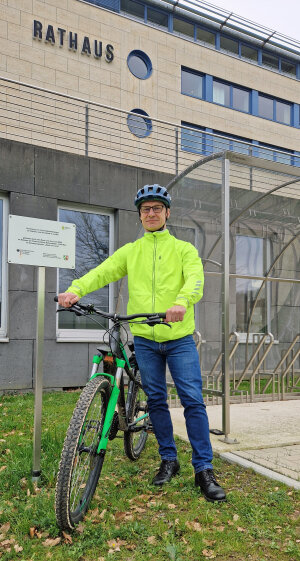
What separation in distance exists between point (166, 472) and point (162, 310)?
1.26 metres

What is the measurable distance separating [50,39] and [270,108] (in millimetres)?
10284

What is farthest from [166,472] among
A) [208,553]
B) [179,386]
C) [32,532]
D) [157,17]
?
[157,17]

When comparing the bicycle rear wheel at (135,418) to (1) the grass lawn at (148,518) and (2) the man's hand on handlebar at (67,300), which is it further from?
(2) the man's hand on handlebar at (67,300)

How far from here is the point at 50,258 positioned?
396cm

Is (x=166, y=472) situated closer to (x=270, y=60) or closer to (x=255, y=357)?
(x=255, y=357)

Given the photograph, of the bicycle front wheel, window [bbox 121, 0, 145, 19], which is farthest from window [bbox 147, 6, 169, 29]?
the bicycle front wheel

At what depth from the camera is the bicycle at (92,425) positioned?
2.84 meters

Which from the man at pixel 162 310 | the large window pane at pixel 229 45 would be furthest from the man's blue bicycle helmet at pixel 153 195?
the large window pane at pixel 229 45

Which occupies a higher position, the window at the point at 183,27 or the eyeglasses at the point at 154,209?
the window at the point at 183,27

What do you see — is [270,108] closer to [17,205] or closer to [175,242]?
[17,205]

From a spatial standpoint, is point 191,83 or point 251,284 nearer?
point 251,284

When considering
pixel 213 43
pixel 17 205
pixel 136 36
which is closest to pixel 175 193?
pixel 17 205

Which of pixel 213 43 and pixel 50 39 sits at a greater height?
pixel 213 43

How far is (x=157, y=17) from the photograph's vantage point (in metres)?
18.6
